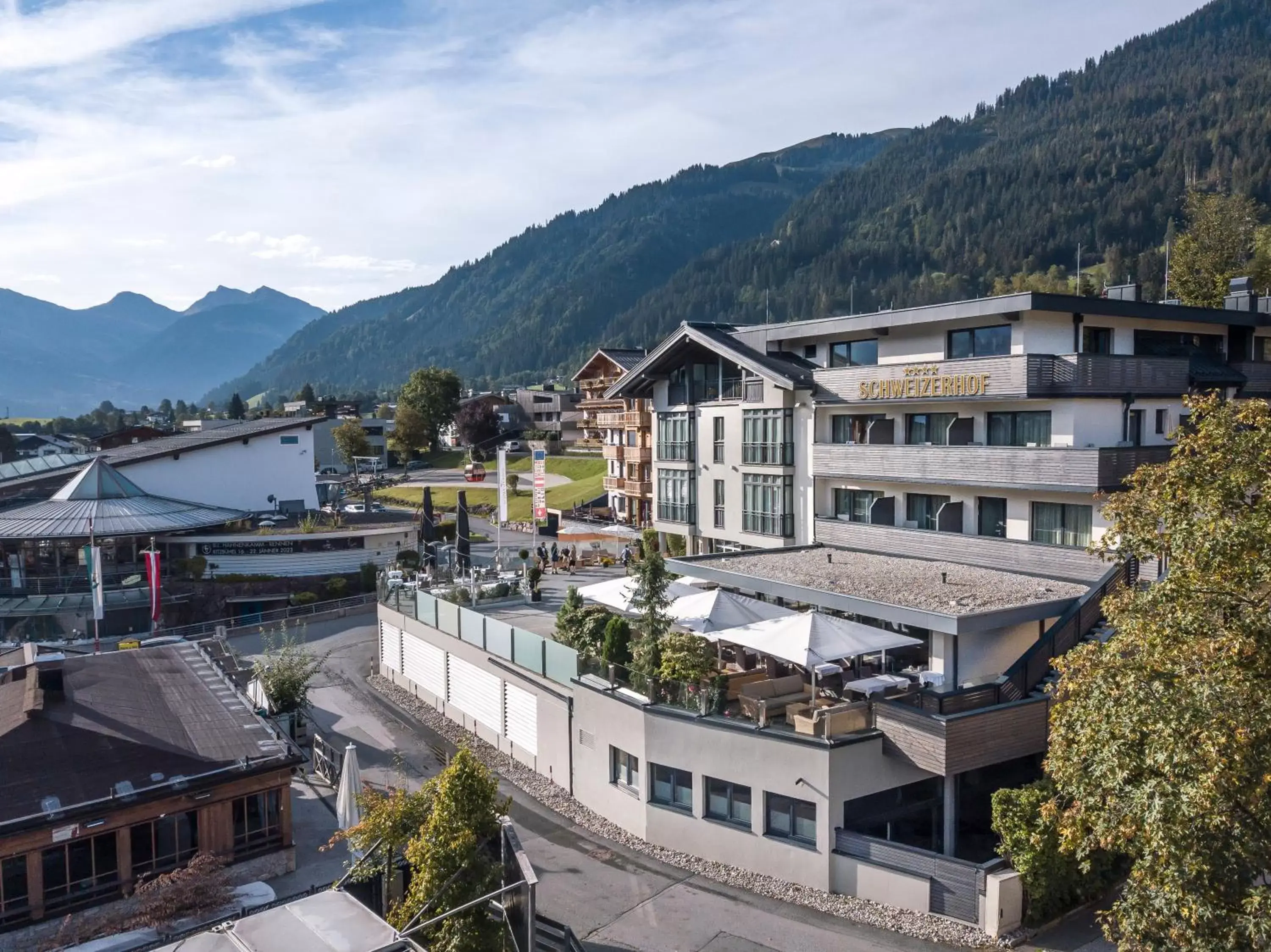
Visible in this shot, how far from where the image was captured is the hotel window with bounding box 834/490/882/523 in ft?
101

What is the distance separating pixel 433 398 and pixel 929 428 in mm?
96187

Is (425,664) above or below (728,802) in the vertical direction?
below

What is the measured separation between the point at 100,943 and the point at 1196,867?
1431cm

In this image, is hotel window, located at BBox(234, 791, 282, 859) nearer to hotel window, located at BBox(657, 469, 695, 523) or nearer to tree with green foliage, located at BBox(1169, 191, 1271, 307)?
hotel window, located at BBox(657, 469, 695, 523)

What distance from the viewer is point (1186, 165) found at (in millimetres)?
146875

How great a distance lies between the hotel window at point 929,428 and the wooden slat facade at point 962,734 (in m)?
10.7

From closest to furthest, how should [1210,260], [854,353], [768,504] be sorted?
1. [854,353]
2. [768,504]
3. [1210,260]

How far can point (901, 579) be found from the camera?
2458 cm

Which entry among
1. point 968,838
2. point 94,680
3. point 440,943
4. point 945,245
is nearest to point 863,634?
point 968,838

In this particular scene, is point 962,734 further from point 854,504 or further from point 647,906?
point 854,504

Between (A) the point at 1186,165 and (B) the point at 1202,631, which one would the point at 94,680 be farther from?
(A) the point at 1186,165

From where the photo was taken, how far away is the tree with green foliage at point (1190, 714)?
955cm

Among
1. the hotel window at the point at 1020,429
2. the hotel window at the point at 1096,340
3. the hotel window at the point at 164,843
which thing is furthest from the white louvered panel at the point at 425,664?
the hotel window at the point at 1096,340

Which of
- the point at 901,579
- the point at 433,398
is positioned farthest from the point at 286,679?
the point at 433,398
